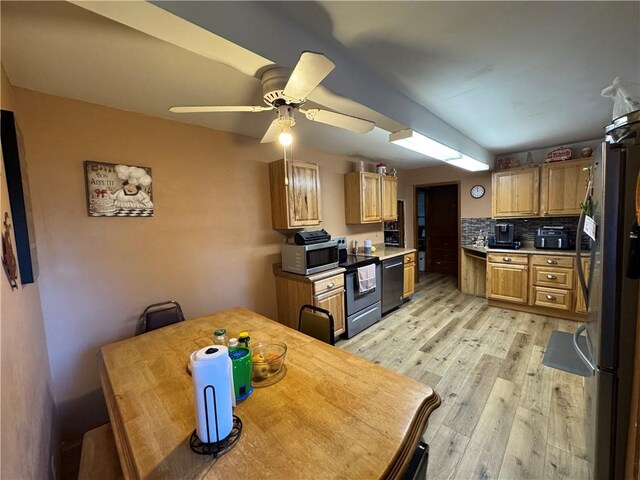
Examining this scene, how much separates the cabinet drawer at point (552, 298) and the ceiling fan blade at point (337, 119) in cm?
359

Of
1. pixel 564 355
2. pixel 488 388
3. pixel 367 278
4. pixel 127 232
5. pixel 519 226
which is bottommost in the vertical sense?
pixel 488 388

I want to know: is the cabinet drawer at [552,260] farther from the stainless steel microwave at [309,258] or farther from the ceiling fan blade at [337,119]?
the ceiling fan blade at [337,119]

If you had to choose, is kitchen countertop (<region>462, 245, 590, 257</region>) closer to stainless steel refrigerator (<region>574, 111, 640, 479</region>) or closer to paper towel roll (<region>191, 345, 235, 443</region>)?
stainless steel refrigerator (<region>574, 111, 640, 479</region>)

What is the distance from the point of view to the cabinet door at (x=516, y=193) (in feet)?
12.5

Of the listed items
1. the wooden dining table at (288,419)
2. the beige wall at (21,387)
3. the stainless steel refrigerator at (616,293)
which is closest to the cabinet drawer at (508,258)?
the stainless steel refrigerator at (616,293)

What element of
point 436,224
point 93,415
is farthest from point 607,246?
point 436,224

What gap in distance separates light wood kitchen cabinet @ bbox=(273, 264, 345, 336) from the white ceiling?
62.2 inches

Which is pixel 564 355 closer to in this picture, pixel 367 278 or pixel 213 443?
pixel 367 278

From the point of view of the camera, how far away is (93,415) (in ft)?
6.27

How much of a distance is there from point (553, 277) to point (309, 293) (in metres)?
3.30

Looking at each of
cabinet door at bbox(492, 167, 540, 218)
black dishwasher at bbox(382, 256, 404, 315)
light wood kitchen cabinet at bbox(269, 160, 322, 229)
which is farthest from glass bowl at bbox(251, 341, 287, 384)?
cabinet door at bbox(492, 167, 540, 218)

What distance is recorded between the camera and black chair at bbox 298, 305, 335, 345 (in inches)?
69.3

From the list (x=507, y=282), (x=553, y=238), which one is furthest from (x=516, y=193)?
(x=507, y=282)

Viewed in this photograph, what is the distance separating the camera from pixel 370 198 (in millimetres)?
3996
